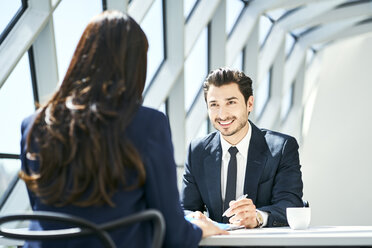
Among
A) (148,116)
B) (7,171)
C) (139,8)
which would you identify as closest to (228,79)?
(148,116)

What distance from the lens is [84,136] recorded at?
1.30 metres

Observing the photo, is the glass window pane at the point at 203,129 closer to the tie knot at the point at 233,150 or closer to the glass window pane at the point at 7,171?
the glass window pane at the point at 7,171

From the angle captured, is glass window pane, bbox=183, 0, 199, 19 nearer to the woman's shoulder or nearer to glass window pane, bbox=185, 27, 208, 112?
glass window pane, bbox=185, 27, 208, 112

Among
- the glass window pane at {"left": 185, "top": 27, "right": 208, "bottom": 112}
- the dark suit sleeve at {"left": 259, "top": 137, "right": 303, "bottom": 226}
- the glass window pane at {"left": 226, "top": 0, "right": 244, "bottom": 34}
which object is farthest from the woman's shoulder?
the glass window pane at {"left": 226, "top": 0, "right": 244, "bottom": 34}

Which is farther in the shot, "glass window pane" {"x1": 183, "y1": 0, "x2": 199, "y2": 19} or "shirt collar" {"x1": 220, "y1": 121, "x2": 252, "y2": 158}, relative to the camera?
"glass window pane" {"x1": 183, "y1": 0, "x2": 199, "y2": 19}

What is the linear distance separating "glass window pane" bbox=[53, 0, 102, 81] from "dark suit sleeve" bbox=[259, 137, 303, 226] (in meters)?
2.94

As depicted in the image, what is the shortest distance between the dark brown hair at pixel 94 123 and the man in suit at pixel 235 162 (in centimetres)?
116

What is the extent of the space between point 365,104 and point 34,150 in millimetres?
8406

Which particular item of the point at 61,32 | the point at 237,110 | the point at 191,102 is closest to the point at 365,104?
the point at 191,102

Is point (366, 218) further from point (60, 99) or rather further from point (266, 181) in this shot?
point (60, 99)

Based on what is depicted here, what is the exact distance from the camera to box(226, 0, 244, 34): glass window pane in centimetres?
814

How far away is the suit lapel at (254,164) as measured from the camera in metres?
2.46

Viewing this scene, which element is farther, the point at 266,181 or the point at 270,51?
the point at 270,51

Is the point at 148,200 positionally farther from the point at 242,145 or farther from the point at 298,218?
the point at 242,145
